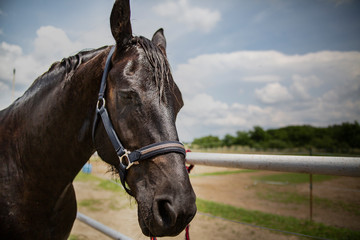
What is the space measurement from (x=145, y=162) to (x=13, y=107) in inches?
63.3

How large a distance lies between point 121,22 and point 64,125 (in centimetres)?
94

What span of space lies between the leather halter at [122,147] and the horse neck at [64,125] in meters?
0.14

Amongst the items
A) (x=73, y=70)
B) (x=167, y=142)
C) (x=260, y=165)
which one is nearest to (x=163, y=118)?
(x=167, y=142)

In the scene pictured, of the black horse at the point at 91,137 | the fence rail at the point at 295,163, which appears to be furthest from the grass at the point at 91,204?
the fence rail at the point at 295,163

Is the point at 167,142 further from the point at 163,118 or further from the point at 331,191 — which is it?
the point at 331,191

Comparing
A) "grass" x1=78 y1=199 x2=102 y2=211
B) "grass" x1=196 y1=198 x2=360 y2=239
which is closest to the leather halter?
"grass" x1=196 y1=198 x2=360 y2=239

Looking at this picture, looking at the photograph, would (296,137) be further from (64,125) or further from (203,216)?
(64,125)

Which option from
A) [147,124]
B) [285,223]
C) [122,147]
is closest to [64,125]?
[122,147]

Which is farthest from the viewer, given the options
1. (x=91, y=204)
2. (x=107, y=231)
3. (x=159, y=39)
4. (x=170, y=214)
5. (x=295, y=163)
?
(x=91, y=204)

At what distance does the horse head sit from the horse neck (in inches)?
8.8

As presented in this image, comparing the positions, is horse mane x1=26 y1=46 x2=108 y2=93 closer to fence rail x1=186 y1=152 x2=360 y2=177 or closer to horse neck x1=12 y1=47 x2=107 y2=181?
horse neck x1=12 y1=47 x2=107 y2=181

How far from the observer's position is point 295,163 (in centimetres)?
139

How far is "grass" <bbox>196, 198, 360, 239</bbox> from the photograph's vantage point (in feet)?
19.6

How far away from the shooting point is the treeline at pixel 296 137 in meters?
41.3
